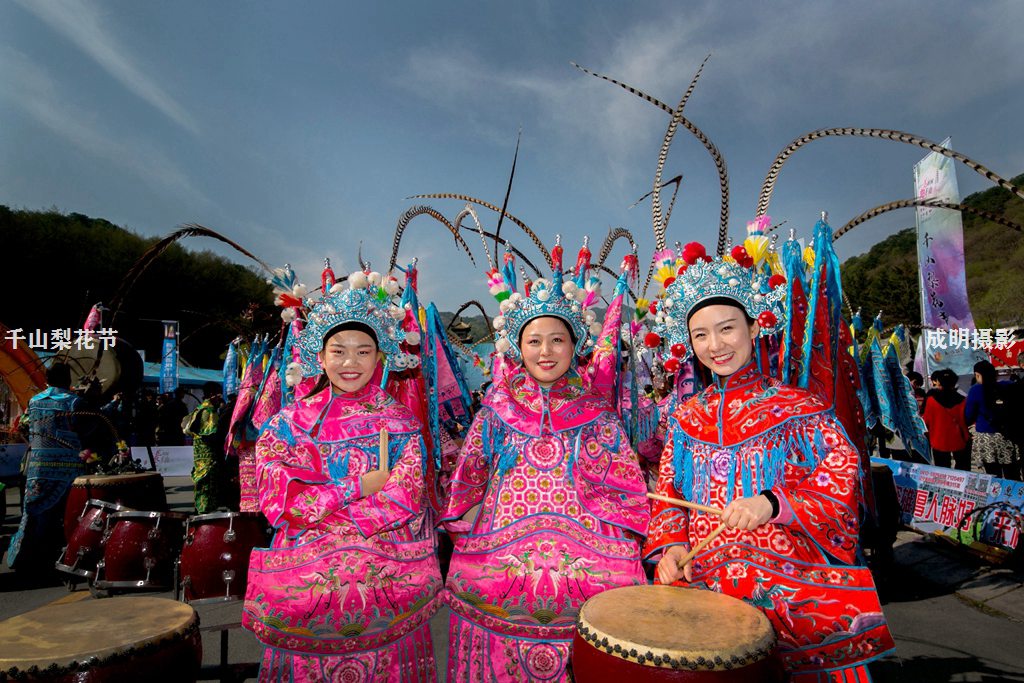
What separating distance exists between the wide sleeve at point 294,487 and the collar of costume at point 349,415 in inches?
4.9

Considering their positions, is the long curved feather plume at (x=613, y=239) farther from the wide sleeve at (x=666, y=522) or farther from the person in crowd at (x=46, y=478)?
the person in crowd at (x=46, y=478)

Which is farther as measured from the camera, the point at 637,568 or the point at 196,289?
the point at 196,289

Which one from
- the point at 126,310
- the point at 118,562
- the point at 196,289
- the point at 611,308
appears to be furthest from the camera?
the point at 196,289

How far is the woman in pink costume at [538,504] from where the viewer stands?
274 cm

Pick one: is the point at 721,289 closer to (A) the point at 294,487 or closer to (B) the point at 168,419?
(A) the point at 294,487

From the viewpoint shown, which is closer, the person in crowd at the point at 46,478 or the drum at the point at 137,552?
the drum at the point at 137,552

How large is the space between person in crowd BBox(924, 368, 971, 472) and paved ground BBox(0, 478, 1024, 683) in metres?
2.51

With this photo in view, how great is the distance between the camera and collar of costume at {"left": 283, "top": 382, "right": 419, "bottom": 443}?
2.95m

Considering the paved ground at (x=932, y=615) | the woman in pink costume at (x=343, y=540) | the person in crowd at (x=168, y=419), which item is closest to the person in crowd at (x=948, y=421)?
the paved ground at (x=932, y=615)

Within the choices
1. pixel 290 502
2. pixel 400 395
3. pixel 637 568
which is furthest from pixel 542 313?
pixel 290 502

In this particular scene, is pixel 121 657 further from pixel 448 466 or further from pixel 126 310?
pixel 126 310

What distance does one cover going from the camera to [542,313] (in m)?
3.18

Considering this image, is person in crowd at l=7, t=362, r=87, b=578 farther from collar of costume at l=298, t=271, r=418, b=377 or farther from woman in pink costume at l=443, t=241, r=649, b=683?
woman in pink costume at l=443, t=241, r=649, b=683

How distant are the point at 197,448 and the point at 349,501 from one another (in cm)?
792
